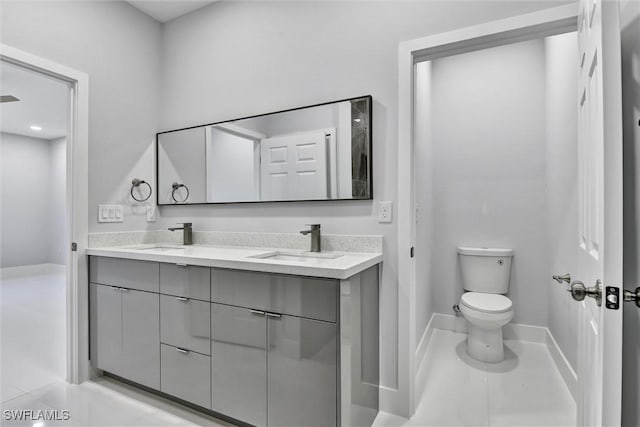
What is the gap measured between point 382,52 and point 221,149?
1236 mm

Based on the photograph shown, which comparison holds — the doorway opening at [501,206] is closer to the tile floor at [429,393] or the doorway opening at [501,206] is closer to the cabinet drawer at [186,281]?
the tile floor at [429,393]

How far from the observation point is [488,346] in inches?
95.3

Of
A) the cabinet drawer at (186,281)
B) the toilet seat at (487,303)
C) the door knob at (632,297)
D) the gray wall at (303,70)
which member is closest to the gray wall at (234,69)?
the gray wall at (303,70)

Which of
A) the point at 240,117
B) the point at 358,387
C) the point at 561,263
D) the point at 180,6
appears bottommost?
the point at 358,387

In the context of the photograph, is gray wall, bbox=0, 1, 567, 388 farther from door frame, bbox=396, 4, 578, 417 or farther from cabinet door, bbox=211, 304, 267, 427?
cabinet door, bbox=211, 304, 267, 427

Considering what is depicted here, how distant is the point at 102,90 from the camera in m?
2.24

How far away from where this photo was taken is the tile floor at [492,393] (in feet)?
5.74

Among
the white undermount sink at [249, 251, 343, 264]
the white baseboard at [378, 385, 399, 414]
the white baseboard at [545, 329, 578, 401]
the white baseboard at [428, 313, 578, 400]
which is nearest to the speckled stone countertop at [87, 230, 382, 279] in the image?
the white undermount sink at [249, 251, 343, 264]

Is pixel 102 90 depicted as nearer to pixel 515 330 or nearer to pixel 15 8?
pixel 15 8

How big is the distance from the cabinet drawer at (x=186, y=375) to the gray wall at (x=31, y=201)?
19.2 ft

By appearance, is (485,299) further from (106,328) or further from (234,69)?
(106,328)

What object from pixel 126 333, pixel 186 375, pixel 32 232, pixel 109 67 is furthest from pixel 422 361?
pixel 32 232

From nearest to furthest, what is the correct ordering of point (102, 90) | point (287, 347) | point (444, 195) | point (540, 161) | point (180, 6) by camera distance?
1. point (287, 347)
2. point (102, 90)
3. point (180, 6)
4. point (540, 161)
5. point (444, 195)

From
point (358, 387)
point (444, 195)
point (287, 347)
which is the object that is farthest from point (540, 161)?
point (287, 347)
